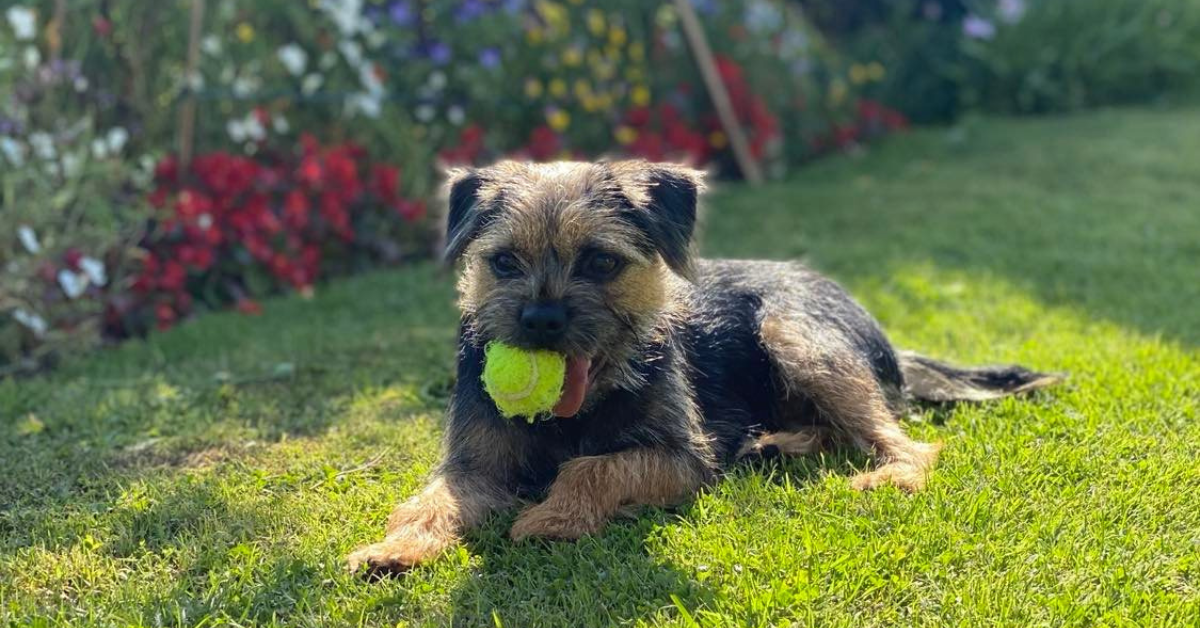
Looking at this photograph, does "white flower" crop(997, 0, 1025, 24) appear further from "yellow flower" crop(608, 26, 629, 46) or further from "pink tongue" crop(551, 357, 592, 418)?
"pink tongue" crop(551, 357, 592, 418)

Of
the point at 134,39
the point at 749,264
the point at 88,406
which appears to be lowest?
the point at 88,406

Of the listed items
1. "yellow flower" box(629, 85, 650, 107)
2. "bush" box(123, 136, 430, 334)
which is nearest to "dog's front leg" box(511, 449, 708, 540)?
"bush" box(123, 136, 430, 334)

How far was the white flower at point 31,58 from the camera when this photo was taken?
6973 mm

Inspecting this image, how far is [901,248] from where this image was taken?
8.59 meters

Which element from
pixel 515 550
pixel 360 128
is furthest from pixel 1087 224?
pixel 515 550

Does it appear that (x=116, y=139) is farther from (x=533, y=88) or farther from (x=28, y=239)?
(x=533, y=88)

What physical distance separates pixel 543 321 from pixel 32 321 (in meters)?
3.91

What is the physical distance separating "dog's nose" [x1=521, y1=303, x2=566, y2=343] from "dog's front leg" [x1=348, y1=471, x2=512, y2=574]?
64 centimetres

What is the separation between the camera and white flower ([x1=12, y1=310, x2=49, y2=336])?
20.3 ft

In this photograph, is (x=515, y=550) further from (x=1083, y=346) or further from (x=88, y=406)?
(x=1083, y=346)

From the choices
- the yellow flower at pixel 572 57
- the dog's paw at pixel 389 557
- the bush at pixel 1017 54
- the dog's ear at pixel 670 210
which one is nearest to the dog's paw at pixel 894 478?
the dog's ear at pixel 670 210

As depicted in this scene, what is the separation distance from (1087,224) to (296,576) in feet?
25.1

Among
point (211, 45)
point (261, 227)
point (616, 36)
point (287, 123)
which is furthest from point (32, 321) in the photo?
point (616, 36)

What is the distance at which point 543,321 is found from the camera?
12.2 feet
